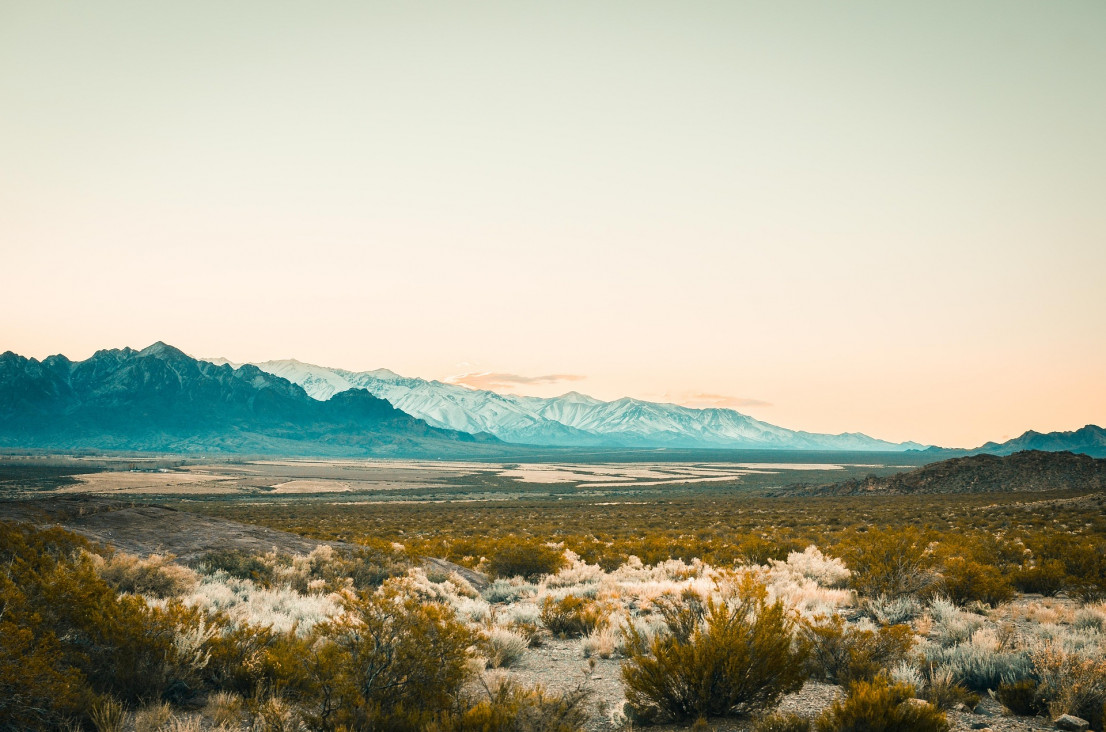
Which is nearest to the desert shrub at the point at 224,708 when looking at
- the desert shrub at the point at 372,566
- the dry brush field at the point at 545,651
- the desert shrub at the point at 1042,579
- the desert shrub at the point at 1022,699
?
the dry brush field at the point at 545,651

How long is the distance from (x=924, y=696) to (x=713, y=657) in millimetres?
2582

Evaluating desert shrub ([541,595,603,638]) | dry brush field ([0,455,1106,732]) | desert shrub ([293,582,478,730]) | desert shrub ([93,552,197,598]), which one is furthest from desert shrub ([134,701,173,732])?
desert shrub ([541,595,603,638])

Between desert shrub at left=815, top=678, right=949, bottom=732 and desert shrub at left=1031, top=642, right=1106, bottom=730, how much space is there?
177cm

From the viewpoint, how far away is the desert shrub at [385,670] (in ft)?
18.9

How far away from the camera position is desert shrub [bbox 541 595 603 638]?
10922mm

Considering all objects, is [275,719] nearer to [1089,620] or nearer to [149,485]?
[1089,620]

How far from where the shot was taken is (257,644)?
752cm

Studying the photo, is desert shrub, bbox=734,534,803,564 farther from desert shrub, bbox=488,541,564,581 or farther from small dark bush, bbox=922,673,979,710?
small dark bush, bbox=922,673,979,710

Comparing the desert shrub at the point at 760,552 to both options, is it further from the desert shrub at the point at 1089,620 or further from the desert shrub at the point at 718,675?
the desert shrub at the point at 718,675

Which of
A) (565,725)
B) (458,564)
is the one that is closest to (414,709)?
(565,725)

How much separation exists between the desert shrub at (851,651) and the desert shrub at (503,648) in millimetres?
3981

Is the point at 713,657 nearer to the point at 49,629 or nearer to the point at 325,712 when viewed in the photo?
the point at 325,712

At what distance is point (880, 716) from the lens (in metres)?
5.43

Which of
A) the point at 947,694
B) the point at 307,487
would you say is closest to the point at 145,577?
the point at 947,694
